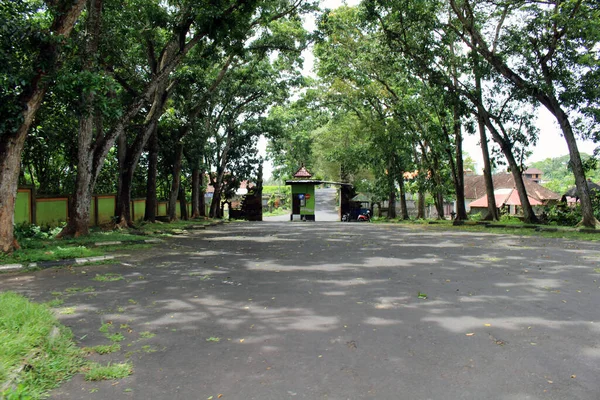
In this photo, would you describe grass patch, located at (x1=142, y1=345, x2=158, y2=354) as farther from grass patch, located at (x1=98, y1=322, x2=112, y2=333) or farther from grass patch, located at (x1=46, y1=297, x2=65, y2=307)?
grass patch, located at (x1=46, y1=297, x2=65, y2=307)

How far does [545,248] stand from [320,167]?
52857mm

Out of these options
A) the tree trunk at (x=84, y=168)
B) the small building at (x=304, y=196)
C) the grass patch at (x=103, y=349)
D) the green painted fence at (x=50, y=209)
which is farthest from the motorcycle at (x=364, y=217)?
the grass patch at (x=103, y=349)

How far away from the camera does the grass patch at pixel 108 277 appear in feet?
25.2

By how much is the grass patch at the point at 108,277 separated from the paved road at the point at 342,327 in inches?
7.3

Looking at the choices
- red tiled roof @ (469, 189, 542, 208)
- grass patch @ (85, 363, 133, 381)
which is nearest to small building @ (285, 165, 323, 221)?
red tiled roof @ (469, 189, 542, 208)

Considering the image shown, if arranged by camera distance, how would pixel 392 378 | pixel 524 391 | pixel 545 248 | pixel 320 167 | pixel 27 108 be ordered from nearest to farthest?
1. pixel 524 391
2. pixel 392 378
3. pixel 27 108
4. pixel 545 248
5. pixel 320 167

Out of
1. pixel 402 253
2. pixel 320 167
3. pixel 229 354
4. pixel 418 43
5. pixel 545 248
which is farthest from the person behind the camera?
pixel 320 167

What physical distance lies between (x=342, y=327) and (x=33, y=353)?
116 inches

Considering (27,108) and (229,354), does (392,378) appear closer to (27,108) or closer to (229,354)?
(229,354)

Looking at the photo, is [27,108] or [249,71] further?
[249,71]

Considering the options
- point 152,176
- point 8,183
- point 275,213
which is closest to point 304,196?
point 152,176

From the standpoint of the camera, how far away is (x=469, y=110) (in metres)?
21.3

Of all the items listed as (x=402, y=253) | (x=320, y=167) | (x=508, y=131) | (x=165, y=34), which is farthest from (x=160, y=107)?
(x=320, y=167)

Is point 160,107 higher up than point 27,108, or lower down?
higher up
